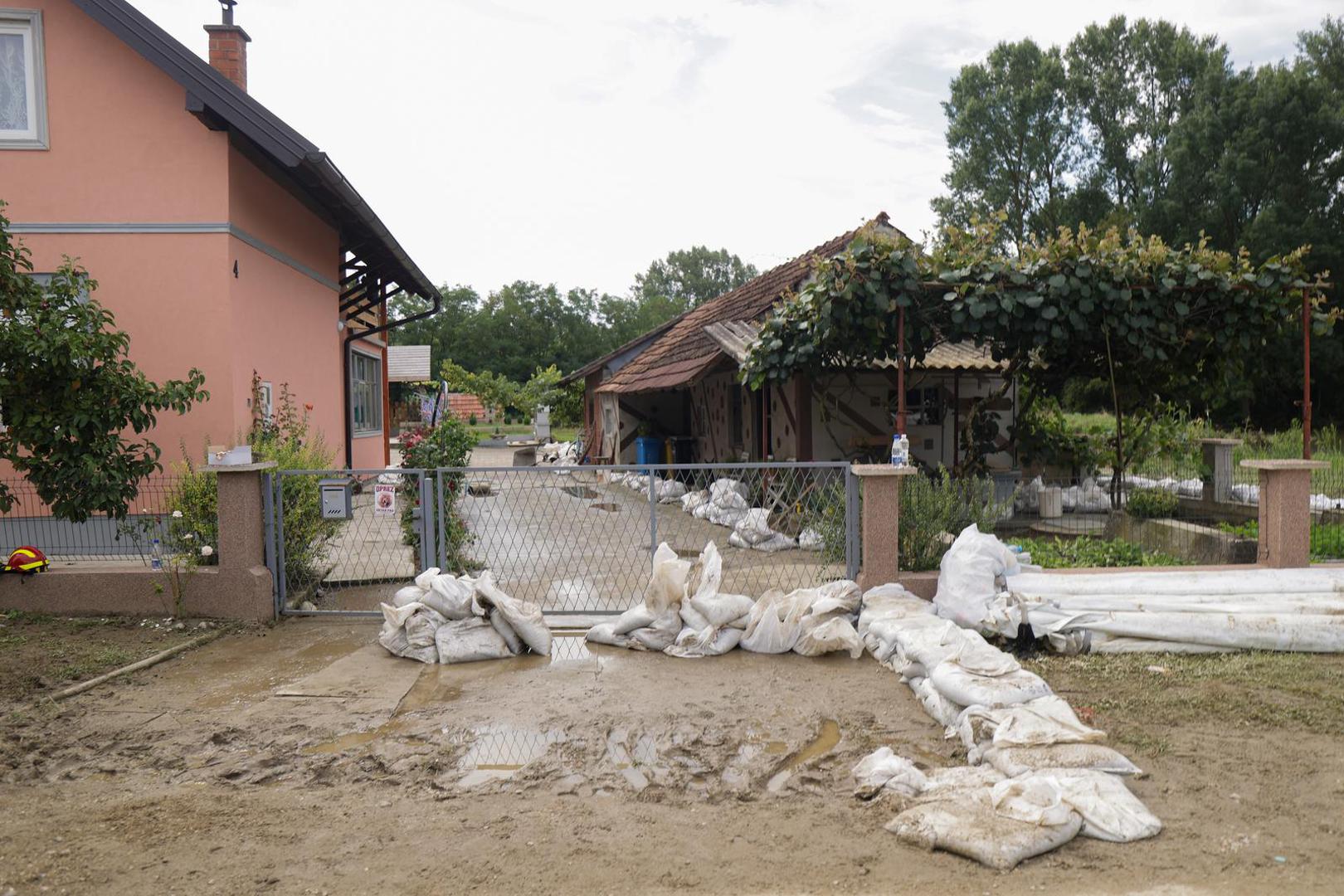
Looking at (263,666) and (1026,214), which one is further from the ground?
(1026,214)

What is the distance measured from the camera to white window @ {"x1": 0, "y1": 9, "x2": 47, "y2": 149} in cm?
Answer: 949

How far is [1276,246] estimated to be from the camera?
2600cm

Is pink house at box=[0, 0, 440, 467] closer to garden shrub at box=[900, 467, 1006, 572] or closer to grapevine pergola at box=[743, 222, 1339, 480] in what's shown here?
grapevine pergola at box=[743, 222, 1339, 480]

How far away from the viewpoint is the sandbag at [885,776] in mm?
4074

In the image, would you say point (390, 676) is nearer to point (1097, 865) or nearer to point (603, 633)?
point (603, 633)

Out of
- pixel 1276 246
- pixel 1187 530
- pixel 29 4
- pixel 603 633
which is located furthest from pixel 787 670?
pixel 1276 246

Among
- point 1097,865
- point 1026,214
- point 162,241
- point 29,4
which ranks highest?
point 1026,214

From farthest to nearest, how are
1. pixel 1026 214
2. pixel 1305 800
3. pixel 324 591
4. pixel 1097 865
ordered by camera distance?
pixel 1026 214 < pixel 324 591 < pixel 1305 800 < pixel 1097 865

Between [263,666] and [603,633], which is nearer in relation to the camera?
[263,666]

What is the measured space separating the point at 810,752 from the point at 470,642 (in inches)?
106

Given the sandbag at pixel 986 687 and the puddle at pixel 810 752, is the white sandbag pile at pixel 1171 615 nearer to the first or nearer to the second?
the sandbag at pixel 986 687

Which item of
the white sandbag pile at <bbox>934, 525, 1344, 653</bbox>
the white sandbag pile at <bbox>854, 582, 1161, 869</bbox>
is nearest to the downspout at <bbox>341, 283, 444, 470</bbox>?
the white sandbag pile at <bbox>934, 525, 1344, 653</bbox>

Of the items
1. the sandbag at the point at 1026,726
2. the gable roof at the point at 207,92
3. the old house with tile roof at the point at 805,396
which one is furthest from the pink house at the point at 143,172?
the sandbag at the point at 1026,726

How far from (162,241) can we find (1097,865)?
9950mm
